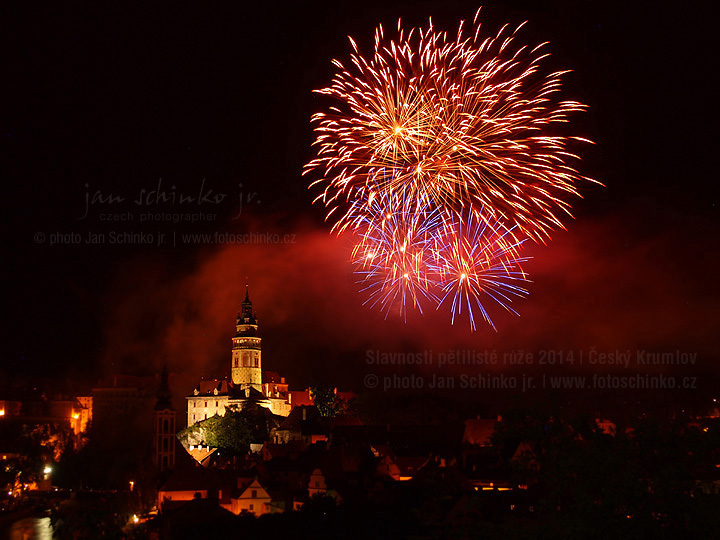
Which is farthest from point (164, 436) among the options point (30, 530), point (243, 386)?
point (243, 386)

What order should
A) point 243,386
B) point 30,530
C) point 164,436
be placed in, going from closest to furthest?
point 30,530 → point 164,436 → point 243,386

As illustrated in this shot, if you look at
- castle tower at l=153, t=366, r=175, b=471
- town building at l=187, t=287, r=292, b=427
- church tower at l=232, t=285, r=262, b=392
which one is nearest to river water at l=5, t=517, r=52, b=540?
castle tower at l=153, t=366, r=175, b=471

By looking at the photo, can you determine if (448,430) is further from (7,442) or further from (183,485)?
(7,442)

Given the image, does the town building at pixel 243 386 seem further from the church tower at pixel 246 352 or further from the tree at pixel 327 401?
the tree at pixel 327 401

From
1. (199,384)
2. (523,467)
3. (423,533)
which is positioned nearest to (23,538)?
(423,533)

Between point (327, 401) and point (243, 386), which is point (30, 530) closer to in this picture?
point (243, 386)

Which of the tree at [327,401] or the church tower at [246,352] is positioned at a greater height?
the church tower at [246,352]

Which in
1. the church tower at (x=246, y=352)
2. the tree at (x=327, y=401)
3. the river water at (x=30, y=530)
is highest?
the church tower at (x=246, y=352)

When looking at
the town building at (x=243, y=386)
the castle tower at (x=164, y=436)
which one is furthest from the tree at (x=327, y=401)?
the castle tower at (x=164, y=436)
